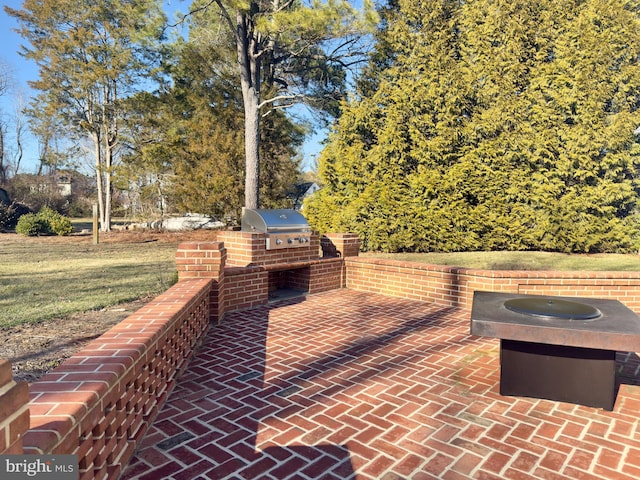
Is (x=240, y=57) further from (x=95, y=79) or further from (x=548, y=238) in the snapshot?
(x=548, y=238)

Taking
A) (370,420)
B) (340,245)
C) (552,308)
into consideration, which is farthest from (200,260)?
(552,308)

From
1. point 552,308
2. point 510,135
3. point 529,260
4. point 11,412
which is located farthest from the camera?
point 510,135

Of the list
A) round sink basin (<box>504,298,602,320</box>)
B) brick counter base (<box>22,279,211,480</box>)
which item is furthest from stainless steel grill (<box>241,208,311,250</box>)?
round sink basin (<box>504,298,602,320</box>)

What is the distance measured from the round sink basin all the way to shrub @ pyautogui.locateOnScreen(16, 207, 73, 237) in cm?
1629

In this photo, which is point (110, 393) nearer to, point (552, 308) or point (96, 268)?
point (552, 308)

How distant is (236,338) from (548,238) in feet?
26.5

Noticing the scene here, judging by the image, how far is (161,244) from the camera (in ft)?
45.1

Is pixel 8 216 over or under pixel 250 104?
under

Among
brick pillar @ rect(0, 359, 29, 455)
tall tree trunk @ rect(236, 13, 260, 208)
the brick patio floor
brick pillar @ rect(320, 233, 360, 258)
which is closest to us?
brick pillar @ rect(0, 359, 29, 455)

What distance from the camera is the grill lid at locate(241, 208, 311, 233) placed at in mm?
5828

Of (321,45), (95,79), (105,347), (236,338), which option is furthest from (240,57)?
(105,347)

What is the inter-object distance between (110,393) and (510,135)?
9.79 metres

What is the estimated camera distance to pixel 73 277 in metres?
7.31

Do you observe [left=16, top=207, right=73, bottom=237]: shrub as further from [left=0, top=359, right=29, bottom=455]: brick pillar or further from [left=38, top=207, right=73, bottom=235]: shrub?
[left=0, top=359, right=29, bottom=455]: brick pillar
